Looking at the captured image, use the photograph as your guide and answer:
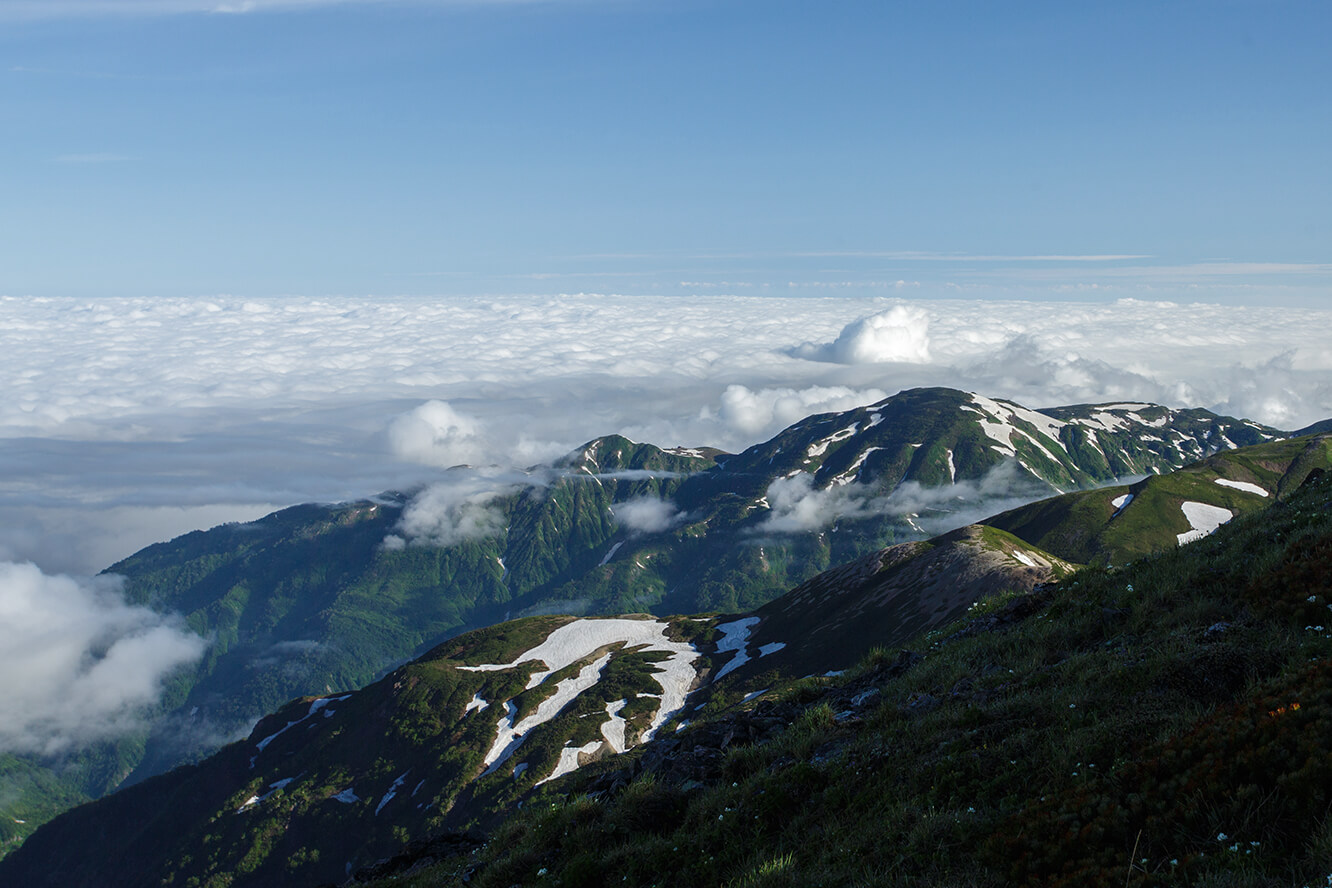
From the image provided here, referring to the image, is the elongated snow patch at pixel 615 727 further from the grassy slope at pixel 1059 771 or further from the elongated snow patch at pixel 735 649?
the grassy slope at pixel 1059 771

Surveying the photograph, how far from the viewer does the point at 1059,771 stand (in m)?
13.7

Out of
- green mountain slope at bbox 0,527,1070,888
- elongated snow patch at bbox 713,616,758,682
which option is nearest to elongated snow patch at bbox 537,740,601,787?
green mountain slope at bbox 0,527,1070,888

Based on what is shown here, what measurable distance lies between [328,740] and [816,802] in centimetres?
22117

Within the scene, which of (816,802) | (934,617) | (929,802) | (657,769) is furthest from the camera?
(934,617)

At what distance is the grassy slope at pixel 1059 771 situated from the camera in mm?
10945

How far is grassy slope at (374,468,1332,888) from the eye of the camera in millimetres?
10945

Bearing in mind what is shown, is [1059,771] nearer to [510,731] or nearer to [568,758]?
[568,758]

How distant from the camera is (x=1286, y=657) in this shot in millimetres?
15453

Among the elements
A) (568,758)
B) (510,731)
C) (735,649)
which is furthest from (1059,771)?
(735,649)

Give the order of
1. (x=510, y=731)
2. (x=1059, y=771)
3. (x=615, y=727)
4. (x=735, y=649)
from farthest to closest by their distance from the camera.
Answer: (x=735, y=649)
(x=510, y=731)
(x=615, y=727)
(x=1059, y=771)

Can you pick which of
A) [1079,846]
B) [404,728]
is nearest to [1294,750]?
[1079,846]

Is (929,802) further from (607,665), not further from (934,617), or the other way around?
(607,665)

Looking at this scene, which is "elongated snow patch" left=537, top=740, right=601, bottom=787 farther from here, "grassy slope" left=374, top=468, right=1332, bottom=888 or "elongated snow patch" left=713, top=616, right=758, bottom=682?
"grassy slope" left=374, top=468, right=1332, bottom=888

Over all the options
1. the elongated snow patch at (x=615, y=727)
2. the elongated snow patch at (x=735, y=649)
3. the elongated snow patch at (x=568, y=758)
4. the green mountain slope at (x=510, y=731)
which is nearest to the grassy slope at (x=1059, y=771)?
the green mountain slope at (x=510, y=731)
